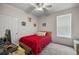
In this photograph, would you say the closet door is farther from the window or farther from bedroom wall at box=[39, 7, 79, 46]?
the window

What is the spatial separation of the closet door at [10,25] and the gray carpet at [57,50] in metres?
0.57

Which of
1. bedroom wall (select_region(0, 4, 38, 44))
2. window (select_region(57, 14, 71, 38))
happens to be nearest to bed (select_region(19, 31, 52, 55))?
bedroom wall (select_region(0, 4, 38, 44))

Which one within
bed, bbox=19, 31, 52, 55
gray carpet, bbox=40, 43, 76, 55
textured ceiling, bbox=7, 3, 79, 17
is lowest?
gray carpet, bbox=40, 43, 76, 55

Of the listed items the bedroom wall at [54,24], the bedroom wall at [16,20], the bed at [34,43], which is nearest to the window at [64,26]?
the bedroom wall at [54,24]

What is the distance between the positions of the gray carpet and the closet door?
1.87ft

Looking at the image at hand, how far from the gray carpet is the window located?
21cm

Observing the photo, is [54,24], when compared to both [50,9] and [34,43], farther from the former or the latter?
[34,43]

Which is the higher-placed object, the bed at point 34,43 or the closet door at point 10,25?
the closet door at point 10,25

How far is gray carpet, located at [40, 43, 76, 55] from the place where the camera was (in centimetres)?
117

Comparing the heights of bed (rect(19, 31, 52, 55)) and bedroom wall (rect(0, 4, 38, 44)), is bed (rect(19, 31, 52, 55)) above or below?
below

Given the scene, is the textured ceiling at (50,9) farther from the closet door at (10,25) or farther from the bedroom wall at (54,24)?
the closet door at (10,25)

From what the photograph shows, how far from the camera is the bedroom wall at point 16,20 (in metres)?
1.12

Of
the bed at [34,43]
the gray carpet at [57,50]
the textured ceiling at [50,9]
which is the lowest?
the gray carpet at [57,50]
